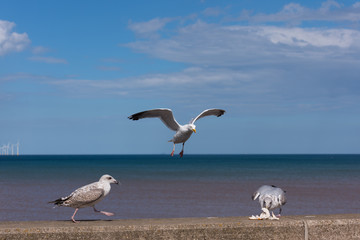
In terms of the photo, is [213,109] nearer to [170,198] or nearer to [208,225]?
[208,225]

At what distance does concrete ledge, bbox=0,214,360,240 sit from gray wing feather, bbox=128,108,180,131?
1.71m

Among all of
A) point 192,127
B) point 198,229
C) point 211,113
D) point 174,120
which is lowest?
point 198,229

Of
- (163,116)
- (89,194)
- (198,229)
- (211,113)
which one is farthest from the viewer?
(211,113)

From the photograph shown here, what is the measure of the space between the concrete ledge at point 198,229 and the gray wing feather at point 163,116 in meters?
1.71

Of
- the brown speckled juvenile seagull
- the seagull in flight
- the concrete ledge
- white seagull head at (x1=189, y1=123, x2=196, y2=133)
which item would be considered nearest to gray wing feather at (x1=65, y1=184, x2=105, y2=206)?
the brown speckled juvenile seagull

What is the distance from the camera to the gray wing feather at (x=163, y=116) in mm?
7774

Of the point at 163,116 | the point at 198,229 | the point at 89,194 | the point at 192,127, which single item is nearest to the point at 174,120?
the point at 163,116

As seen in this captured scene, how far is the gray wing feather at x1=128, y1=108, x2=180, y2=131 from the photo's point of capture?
25.5 feet

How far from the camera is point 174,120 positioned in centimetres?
813

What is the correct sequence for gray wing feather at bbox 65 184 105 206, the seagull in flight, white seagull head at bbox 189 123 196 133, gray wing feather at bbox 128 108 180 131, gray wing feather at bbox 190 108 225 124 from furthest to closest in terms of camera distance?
gray wing feather at bbox 190 108 225 124 < gray wing feather at bbox 128 108 180 131 < the seagull in flight < white seagull head at bbox 189 123 196 133 < gray wing feather at bbox 65 184 105 206

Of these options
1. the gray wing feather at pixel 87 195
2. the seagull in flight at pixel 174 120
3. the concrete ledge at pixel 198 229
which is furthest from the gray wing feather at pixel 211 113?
the gray wing feather at pixel 87 195

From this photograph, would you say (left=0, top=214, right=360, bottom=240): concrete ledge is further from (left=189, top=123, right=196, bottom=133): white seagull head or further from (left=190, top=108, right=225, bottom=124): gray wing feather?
(left=190, top=108, right=225, bottom=124): gray wing feather

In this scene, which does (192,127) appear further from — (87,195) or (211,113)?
(87,195)

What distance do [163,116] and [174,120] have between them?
7.6 inches
